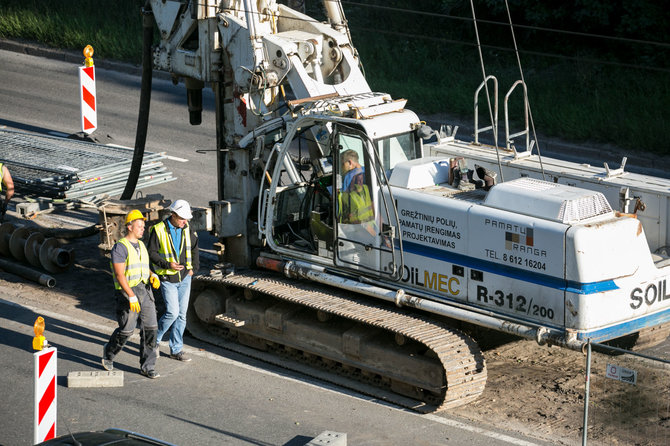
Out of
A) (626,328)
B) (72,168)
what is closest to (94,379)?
(626,328)

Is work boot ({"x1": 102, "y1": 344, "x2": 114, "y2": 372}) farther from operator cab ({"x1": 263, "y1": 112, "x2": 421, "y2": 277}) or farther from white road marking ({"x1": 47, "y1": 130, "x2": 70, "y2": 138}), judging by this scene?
white road marking ({"x1": 47, "y1": 130, "x2": 70, "y2": 138})

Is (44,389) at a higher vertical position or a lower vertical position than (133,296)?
lower

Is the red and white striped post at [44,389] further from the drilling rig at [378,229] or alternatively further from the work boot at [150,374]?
the drilling rig at [378,229]

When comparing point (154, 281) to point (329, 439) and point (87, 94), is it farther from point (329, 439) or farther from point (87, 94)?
point (87, 94)

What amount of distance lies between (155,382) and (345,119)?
3378 mm

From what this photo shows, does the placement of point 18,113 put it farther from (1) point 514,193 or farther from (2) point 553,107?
(1) point 514,193

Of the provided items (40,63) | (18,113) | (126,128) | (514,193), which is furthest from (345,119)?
(40,63)

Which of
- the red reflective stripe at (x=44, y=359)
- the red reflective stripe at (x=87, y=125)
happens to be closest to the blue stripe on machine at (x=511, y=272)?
the red reflective stripe at (x=44, y=359)

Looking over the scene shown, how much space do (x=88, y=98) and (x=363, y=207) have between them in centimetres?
1017

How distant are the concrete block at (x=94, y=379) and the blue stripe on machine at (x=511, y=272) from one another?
10.7ft

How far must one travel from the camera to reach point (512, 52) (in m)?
25.5

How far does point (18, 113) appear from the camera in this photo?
22.7m

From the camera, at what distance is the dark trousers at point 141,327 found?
11586 millimetres

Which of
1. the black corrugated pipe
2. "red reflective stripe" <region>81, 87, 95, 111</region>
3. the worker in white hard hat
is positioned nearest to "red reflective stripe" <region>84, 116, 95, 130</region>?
"red reflective stripe" <region>81, 87, 95, 111</region>
